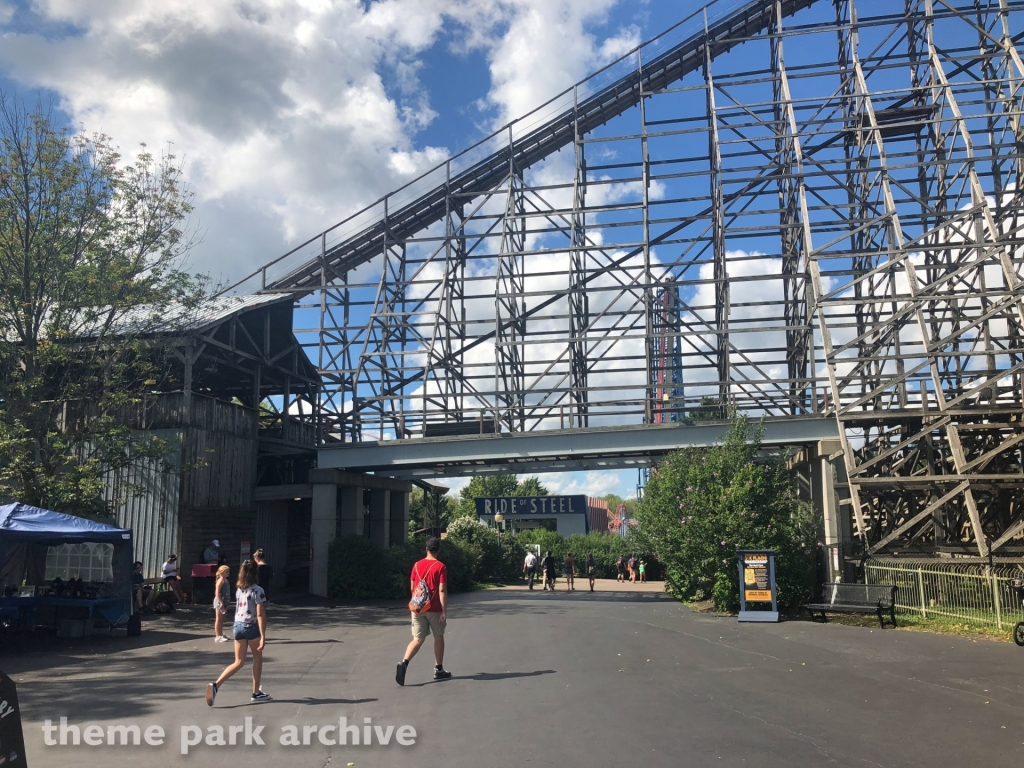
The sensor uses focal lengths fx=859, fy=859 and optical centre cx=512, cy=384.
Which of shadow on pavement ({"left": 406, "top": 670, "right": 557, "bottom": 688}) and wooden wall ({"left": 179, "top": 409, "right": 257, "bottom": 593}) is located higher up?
wooden wall ({"left": 179, "top": 409, "right": 257, "bottom": 593})

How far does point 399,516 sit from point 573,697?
2489 centimetres

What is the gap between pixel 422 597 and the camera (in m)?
9.88

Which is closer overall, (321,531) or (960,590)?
(960,590)

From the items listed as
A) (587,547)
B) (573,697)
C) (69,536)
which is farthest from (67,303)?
(587,547)

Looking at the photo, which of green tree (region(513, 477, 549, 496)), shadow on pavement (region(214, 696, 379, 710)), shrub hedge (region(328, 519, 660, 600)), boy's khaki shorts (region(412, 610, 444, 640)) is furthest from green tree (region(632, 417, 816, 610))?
A: green tree (region(513, 477, 549, 496))

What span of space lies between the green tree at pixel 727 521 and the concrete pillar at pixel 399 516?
14146 millimetres

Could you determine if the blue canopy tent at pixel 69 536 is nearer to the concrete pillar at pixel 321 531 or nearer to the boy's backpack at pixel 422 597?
the boy's backpack at pixel 422 597

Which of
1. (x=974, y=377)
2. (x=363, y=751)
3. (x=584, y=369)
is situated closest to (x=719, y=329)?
(x=584, y=369)

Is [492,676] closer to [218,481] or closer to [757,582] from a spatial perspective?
[757,582]

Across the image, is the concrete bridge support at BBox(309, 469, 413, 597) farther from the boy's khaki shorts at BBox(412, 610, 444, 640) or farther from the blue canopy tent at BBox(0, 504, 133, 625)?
the boy's khaki shorts at BBox(412, 610, 444, 640)

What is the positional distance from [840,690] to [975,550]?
12833 millimetres

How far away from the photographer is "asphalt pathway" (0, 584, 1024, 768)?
23.1 ft

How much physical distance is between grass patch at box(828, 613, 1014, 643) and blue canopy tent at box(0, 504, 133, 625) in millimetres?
13102

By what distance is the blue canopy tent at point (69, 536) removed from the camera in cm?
1366
